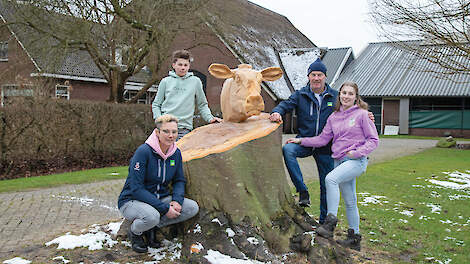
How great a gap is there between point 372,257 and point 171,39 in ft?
37.2

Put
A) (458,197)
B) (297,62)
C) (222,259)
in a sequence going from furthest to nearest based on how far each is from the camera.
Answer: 1. (297,62)
2. (458,197)
3. (222,259)

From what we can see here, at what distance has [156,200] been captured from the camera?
3.54 metres

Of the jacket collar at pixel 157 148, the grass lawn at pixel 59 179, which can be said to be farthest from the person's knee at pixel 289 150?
the grass lawn at pixel 59 179

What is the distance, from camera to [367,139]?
3812 millimetres

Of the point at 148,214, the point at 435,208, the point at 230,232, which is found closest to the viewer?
the point at 148,214

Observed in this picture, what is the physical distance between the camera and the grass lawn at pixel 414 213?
438 centimetres

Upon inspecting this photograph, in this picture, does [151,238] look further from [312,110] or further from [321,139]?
[312,110]

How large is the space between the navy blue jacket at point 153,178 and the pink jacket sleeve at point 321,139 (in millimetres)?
1287

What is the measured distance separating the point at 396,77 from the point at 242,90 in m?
24.6

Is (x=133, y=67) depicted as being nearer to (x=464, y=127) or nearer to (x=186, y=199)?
(x=186, y=199)

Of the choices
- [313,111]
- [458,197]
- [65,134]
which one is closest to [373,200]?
[458,197]

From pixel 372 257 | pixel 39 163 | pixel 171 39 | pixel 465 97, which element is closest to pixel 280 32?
pixel 465 97

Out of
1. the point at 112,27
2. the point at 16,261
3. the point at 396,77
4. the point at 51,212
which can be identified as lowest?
the point at 51,212

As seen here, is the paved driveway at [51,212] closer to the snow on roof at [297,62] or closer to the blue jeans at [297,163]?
the blue jeans at [297,163]
